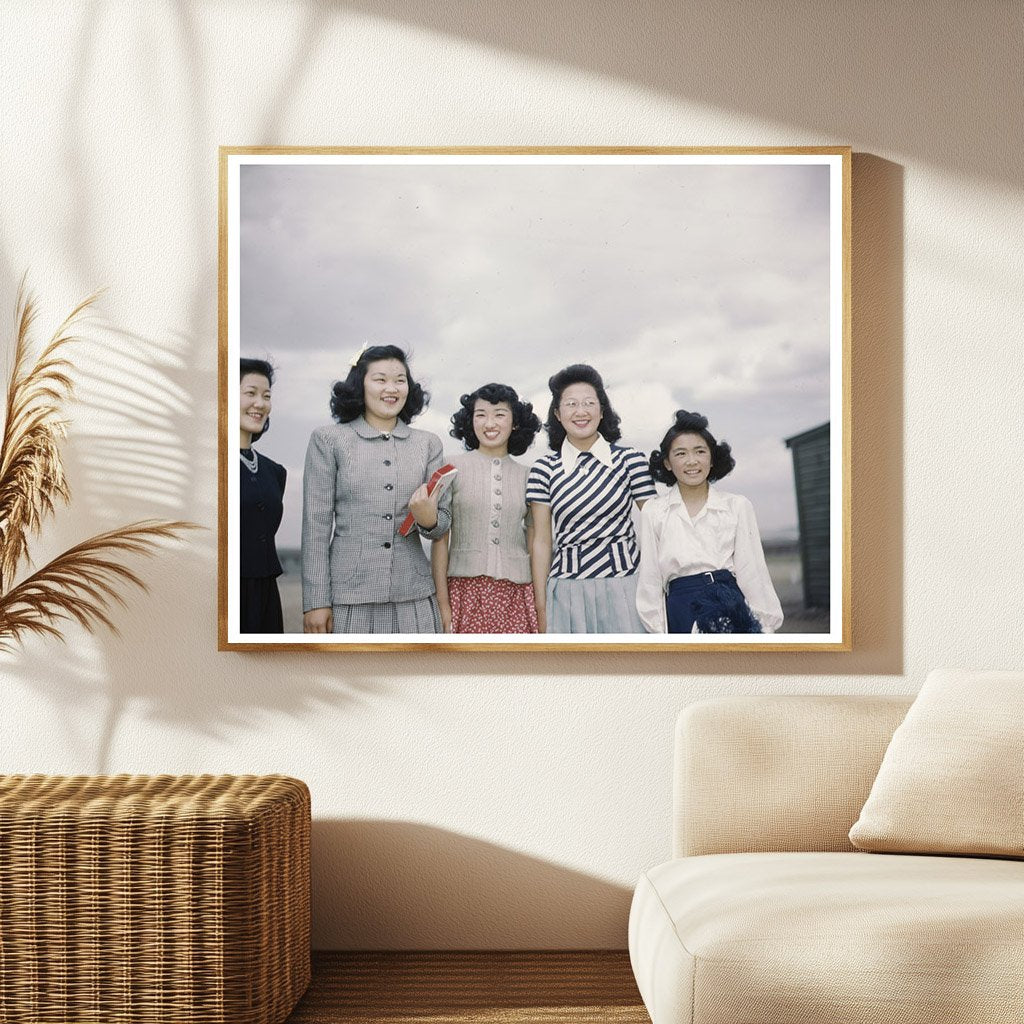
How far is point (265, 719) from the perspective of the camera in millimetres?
2727

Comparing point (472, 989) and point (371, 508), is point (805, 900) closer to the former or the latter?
point (472, 989)

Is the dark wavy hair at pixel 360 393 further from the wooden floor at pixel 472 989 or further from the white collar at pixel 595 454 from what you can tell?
the wooden floor at pixel 472 989

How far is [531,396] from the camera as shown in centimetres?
272

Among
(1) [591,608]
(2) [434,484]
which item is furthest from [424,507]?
(1) [591,608]

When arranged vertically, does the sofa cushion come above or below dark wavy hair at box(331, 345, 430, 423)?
below

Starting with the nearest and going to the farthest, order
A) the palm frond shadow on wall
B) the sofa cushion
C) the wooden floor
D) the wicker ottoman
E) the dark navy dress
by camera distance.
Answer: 1. the sofa cushion
2. the wicker ottoman
3. the wooden floor
4. the palm frond shadow on wall
5. the dark navy dress

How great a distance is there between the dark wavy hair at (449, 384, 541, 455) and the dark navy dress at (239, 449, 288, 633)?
471 mm

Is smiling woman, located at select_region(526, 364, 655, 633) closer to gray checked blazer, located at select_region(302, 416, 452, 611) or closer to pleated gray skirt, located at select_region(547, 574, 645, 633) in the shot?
pleated gray skirt, located at select_region(547, 574, 645, 633)

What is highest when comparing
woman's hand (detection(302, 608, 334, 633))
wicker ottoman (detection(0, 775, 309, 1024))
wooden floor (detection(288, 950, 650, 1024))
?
woman's hand (detection(302, 608, 334, 633))

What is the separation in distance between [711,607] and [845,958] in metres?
1.09

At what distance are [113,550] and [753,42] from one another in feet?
6.94

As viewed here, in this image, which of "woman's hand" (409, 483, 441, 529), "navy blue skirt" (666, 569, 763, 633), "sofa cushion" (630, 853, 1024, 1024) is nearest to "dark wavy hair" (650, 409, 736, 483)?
"navy blue skirt" (666, 569, 763, 633)

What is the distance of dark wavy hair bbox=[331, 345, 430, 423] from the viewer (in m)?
2.72

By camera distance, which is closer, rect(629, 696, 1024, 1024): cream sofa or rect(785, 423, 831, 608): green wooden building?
rect(629, 696, 1024, 1024): cream sofa
